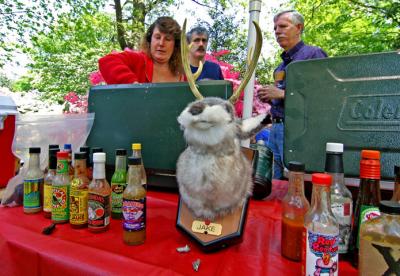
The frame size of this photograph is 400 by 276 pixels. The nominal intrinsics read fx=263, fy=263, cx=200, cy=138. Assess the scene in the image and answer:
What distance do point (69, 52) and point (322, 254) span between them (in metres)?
6.02

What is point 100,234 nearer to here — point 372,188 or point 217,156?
point 217,156

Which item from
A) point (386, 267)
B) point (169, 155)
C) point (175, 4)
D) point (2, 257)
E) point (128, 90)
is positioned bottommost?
point (2, 257)

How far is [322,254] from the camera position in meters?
0.46

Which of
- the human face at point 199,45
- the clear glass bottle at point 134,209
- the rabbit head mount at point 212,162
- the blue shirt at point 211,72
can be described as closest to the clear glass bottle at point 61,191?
the clear glass bottle at point 134,209

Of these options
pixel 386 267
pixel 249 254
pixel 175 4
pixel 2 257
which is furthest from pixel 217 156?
pixel 175 4

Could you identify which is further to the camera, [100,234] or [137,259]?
[100,234]

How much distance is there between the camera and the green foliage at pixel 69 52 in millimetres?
5082

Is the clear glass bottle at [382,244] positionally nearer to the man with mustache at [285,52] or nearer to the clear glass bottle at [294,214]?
the clear glass bottle at [294,214]

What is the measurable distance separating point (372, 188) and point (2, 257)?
2.86 feet

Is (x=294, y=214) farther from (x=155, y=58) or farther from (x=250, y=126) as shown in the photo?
(x=155, y=58)

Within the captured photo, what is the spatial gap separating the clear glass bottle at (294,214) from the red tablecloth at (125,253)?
0.03 m

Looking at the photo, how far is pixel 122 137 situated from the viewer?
1.06m

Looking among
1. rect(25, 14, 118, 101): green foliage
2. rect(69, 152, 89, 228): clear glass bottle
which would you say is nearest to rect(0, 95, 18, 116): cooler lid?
rect(69, 152, 89, 228): clear glass bottle

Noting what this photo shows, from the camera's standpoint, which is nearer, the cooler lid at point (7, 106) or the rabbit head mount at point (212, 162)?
the rabbit head mount at point (212, 162)
